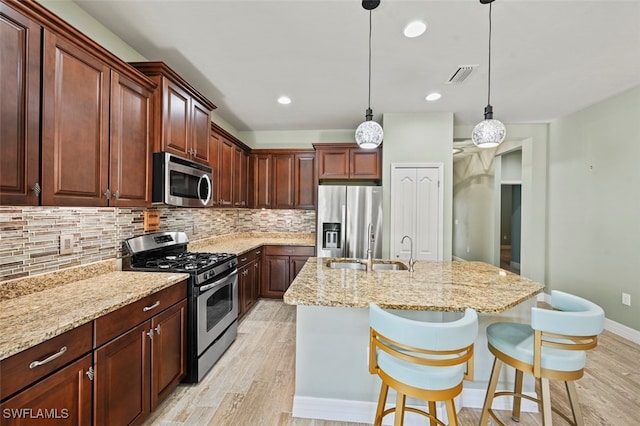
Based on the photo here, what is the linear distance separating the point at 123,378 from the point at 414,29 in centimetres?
293

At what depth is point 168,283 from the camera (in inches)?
71.9

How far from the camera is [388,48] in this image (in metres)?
2.22

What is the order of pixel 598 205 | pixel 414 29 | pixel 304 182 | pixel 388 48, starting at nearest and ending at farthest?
pixel 414 29 → pixel 388 48 → pixel 598 205 → pixel 304 182

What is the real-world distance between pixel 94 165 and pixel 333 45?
1.93m

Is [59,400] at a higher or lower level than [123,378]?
higher

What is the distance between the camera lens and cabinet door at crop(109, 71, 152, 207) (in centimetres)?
177

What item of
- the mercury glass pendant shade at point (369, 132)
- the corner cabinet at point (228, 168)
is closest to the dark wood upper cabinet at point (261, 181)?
the corner cabinet at point (228, 168)

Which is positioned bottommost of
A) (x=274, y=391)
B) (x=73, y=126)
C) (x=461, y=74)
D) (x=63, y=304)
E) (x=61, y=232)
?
(x=274, y=391)

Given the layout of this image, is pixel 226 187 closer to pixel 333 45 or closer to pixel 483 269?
pixel 333 45

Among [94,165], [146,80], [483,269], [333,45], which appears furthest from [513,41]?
[94,165]

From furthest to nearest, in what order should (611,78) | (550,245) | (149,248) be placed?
(550,245), (611,78), (149,248)

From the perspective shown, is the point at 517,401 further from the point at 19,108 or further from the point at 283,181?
the point at 283,181

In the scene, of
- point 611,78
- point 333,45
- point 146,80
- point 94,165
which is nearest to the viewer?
point 94,165

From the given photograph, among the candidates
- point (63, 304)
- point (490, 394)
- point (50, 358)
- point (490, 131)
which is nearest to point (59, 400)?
point (50, 358)
